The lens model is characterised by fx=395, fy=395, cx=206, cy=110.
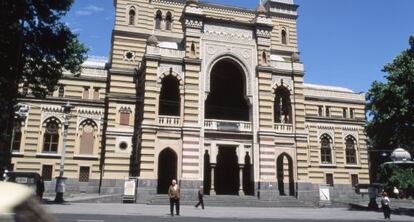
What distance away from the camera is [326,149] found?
44.5 metres

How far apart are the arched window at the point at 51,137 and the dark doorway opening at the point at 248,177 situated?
17.6 m

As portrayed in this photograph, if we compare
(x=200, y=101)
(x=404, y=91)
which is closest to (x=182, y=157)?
(x=200, y=101)

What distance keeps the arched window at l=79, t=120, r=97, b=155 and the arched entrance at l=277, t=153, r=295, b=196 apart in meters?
17.8

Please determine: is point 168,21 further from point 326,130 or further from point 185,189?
point 326,130

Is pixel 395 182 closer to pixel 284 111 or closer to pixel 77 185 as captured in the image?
pixel 284 111

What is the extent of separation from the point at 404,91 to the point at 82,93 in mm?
28415

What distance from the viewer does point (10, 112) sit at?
21547mm

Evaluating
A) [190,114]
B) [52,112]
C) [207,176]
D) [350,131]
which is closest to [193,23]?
[190,114]

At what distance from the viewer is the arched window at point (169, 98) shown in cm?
3583

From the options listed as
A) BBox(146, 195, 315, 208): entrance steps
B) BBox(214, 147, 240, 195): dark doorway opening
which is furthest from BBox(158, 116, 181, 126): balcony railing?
BBox(214, 147, 240, 195): dark doorway opening

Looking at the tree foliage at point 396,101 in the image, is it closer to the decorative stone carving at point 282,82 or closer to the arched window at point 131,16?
the decorative stone carving at point 282,82

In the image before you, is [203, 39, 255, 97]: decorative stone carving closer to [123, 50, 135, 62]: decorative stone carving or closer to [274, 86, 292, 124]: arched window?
[274, 86, 292, 124]: arched window

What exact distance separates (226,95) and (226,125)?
6.39m

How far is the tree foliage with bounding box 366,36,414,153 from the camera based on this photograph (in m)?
29.3
